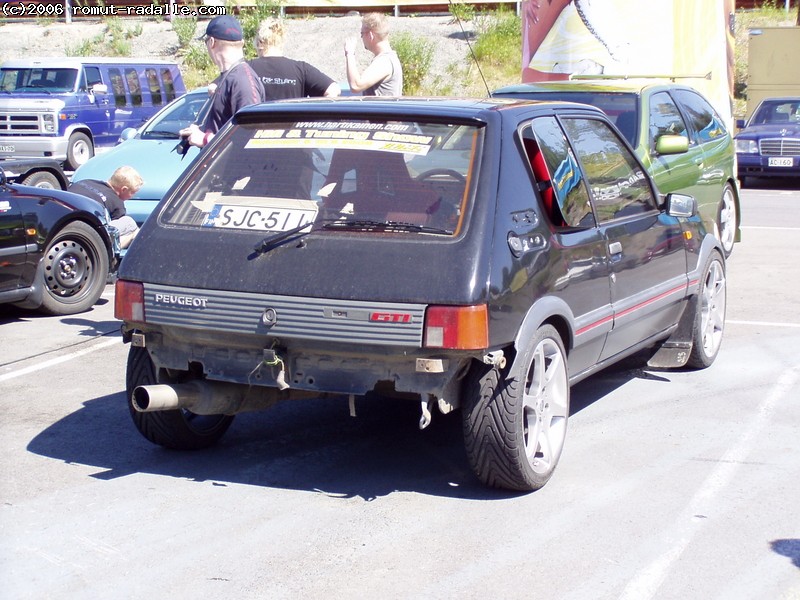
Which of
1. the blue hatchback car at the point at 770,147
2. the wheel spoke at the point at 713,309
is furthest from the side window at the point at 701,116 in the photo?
the blue hatchback car at the point at 770,147

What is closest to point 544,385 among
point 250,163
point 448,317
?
point 448,317

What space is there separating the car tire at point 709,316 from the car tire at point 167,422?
3006mm

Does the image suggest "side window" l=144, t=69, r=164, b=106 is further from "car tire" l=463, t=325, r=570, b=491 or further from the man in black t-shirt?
"car tire" l=463, t=325, r=570, b=491

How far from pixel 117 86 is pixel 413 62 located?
41.8 feet

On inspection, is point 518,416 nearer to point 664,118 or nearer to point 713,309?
point 713,309

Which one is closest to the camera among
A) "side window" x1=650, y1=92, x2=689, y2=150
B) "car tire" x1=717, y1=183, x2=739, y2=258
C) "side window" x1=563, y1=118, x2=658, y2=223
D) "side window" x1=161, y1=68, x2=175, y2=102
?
"side window" x1=563, y1=118, x2=658, y2=223

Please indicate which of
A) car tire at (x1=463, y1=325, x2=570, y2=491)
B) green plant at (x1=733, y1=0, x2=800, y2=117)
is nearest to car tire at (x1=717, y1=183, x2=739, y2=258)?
car tire at (x1=463, y1=325, x2=570, y2=491)

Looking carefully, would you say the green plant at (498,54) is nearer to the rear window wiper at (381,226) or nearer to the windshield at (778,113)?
the windshield at (778,113)

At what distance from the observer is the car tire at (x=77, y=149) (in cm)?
2195

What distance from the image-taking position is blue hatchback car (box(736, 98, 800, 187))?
1894cm

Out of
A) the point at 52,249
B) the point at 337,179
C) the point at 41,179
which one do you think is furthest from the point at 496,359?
the point at 41,179

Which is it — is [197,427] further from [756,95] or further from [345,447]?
[756,95]

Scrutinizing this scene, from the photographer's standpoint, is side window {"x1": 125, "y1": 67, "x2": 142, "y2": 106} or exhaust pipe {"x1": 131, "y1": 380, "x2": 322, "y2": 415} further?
side window {"x1": 125, "y1": 67, "x2": 142, "y2": 106}

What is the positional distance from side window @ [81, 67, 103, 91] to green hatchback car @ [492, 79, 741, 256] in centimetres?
1438
